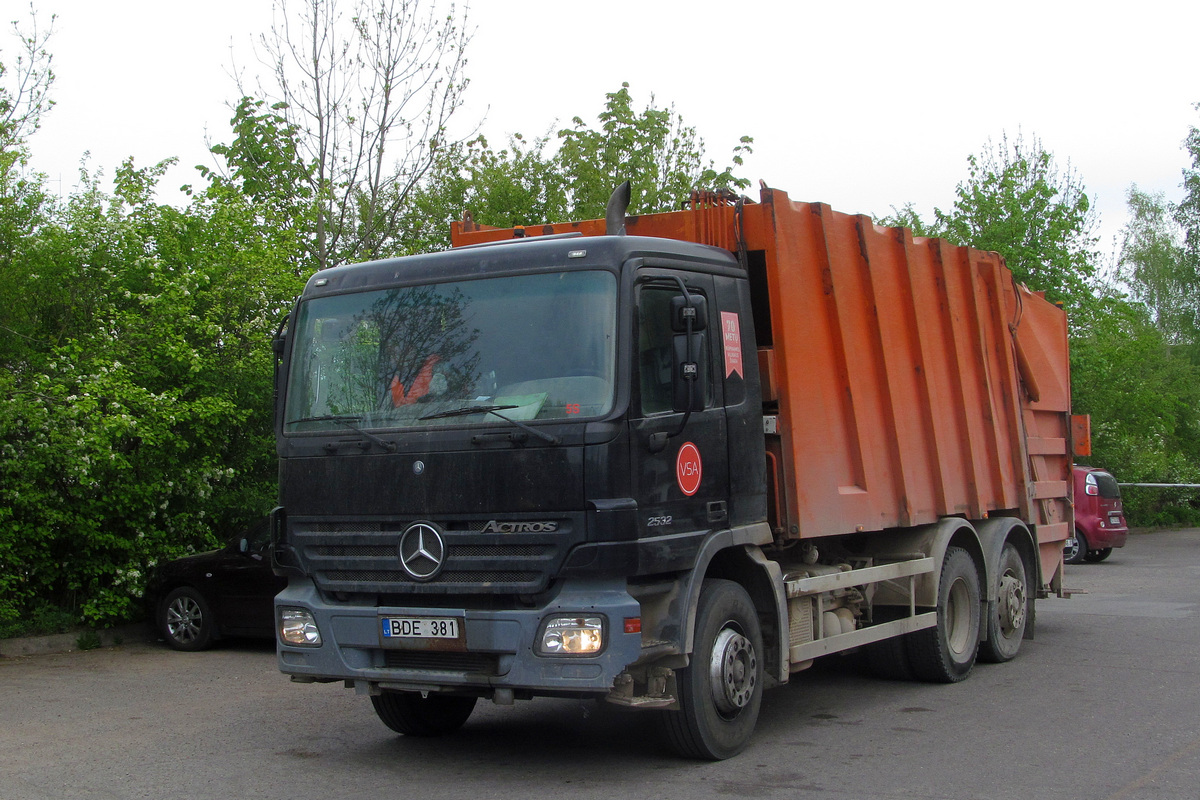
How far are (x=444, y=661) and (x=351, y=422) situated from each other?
137 cm

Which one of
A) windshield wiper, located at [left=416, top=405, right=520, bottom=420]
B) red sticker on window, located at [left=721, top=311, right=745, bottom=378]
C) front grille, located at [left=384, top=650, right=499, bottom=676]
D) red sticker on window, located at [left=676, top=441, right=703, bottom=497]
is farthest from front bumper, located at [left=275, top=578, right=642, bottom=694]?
red sticker on window, located at [left=721, top=311, right=745, bottom=378]

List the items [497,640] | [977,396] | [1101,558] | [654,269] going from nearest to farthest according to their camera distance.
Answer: [497,640], [654,269], [977,396], [1101,558]

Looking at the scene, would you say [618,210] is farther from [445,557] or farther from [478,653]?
[478,653]

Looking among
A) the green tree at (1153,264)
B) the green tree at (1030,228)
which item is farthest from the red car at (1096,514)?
the green tree at (1153,264)

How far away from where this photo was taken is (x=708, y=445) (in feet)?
21.1

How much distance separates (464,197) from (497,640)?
2021 centimetres

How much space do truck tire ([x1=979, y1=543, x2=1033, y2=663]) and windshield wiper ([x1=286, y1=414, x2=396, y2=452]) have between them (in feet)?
18.6

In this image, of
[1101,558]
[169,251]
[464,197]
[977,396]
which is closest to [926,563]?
[977,396]

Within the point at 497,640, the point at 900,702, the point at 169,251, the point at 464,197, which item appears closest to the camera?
the point at 497,640

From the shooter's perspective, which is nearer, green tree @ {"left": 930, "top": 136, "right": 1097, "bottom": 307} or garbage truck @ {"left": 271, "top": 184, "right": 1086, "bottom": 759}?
garbage truck @ {"left": 271, "top": 184, "right": 1086, "bottom": 759}

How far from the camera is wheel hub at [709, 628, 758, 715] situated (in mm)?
6336

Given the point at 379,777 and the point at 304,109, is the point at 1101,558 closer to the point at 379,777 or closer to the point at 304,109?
the point at 304,109

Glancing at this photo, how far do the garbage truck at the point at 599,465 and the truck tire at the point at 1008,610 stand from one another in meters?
1.89

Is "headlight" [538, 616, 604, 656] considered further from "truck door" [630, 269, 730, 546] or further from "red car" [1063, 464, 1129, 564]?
"red car" [1063, 464, 1129, 564]
